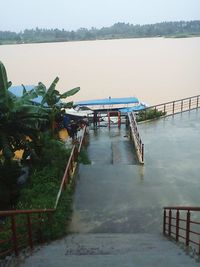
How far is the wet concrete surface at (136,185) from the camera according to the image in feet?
26.4

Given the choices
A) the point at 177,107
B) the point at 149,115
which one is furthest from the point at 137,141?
the point at 177,107

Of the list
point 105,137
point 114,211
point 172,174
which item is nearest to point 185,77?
point 105,137

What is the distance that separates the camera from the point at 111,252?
597 cm

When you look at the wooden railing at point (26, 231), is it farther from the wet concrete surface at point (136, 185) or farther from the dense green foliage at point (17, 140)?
the dense green foliage at point (17, 140)

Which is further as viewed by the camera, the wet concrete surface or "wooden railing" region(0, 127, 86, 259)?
the wet concrete surface

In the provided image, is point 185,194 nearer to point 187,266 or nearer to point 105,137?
point 187,266

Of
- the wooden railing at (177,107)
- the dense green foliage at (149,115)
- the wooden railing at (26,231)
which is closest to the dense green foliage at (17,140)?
the wooden railing at (26,231)

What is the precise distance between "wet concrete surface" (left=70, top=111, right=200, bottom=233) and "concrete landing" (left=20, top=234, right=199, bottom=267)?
0.77m

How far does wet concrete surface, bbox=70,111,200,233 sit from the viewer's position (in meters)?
8.05

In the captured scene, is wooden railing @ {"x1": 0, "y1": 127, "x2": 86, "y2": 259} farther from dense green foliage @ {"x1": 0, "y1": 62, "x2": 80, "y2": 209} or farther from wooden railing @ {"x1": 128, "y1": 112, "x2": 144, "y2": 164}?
wooden railing @ {"x1": 128, "y1": 112, "x2": 144, "y2": 164}

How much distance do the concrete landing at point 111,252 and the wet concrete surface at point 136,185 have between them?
0.77 metres

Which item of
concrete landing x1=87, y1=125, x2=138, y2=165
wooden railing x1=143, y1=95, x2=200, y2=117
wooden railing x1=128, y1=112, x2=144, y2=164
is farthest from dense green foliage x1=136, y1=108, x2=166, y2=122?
wooden railing x1=128, y1=112, x2=144, y2=164

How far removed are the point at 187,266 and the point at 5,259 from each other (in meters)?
2.61

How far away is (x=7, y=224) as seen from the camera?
305 inches
